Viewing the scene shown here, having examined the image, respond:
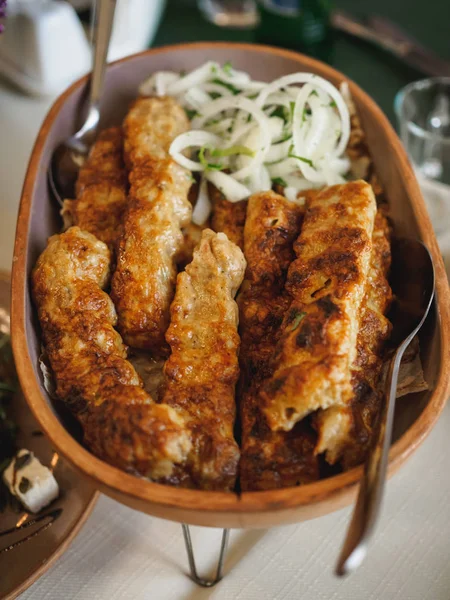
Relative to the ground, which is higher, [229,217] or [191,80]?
[191,80]

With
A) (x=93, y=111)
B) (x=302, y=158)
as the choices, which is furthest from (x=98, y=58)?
(x=302, y=158)

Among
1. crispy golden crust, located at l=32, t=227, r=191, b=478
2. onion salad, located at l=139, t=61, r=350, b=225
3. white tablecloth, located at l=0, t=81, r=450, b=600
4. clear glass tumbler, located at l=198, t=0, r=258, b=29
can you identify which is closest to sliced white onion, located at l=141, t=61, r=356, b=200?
onion salad, located at l=139, t=61, r=350, b=225

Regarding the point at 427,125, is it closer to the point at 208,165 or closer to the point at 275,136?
the point at 275,136

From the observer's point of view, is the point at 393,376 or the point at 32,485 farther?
the point at 32,485

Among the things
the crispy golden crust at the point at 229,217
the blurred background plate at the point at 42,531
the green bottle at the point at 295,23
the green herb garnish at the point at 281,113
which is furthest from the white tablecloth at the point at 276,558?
the green bottle at the point at 295,23

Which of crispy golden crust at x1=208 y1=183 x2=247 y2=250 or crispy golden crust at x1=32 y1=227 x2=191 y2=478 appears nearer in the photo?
crispy golden crust at x1=32 y1=227 x2=191 y2=478

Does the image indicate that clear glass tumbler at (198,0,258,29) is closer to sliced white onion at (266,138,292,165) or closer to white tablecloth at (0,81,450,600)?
sliced white onion at (266,138,292,165)

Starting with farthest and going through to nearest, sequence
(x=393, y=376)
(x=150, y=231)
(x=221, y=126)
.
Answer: (x=221, y=126)
(x=150, y=231)
(x=393, y=376)

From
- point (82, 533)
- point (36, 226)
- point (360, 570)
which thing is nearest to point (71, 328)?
point (36, 226)
